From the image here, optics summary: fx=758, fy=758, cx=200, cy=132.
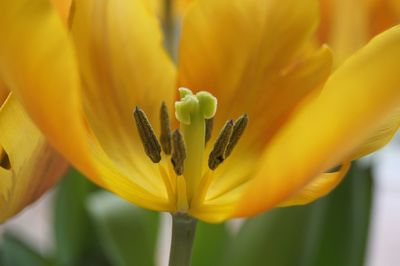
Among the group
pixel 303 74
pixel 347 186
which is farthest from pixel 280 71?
pixel 347 186

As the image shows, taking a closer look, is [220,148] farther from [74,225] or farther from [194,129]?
[74,225]

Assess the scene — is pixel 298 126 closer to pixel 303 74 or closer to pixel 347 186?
pixel 303 74

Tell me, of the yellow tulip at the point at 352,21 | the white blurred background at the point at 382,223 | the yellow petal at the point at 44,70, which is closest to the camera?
the yellow petal at the point at 44,70

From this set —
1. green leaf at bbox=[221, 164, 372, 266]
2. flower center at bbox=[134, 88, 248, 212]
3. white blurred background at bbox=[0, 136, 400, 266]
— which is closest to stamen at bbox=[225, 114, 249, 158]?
flower center at bbox=[134, 88, 248, 212]

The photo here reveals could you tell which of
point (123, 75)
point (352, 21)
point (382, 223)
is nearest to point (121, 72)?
point (123, 75)

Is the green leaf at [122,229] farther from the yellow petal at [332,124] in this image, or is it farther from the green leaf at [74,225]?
the yellow petal at [332,124]

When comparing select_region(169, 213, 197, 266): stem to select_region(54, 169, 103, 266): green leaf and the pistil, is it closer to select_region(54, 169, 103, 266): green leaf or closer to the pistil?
the pistil

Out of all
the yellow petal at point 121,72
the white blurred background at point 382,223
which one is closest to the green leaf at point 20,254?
the yellow petal at point 121,72

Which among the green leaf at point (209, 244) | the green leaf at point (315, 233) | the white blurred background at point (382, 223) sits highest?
the green leaf at point (315, 233)
